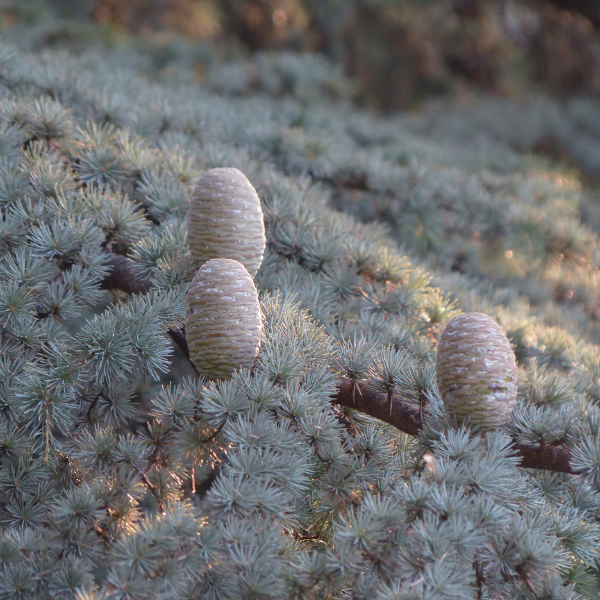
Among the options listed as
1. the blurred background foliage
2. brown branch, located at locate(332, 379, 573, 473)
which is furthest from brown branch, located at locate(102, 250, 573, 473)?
the blurred background foliage

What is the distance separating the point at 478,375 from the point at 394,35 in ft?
9.60

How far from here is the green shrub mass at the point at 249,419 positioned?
0.56 metres

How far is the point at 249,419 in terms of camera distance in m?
0.63

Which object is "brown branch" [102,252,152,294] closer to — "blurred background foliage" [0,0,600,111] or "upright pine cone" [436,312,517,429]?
"upright pine cone" [436,312,517,429]

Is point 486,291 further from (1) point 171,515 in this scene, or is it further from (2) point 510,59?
(2) point 510,59

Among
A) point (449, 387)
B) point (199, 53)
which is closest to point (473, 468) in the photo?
point (449, 387)

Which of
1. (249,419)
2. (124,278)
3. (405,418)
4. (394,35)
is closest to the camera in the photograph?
(249,419)

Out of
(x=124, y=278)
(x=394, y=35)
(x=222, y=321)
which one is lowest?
(x=394, y=35)

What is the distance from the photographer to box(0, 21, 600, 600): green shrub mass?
56cm

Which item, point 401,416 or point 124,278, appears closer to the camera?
point 401,416

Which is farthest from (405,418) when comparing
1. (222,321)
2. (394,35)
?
(394,35)

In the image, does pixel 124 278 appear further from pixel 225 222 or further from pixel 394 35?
pixel 394 35

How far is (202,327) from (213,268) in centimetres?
7

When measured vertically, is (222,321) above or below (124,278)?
above
